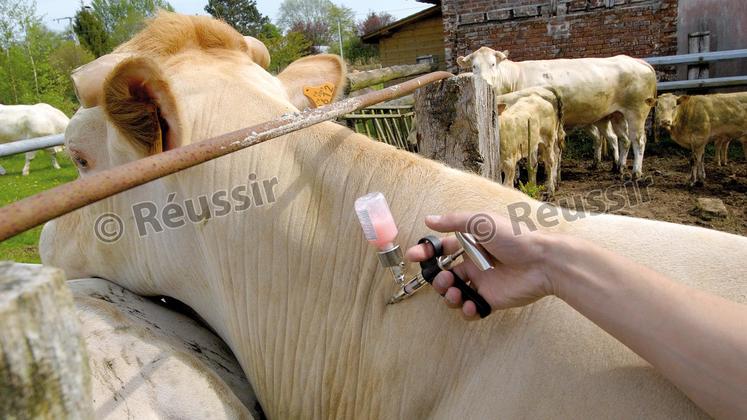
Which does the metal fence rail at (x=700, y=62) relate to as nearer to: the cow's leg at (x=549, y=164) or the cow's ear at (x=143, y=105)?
the cow's leg at (x=549, y=164)

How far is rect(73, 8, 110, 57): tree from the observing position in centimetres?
3472

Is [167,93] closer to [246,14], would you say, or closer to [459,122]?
[459,122]

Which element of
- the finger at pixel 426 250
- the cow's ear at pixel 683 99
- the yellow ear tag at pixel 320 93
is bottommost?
the cow's ear at pixel 683 99

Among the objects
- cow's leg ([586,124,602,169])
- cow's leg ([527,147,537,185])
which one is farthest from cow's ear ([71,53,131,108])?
cow's leg ([586,124,602,169])

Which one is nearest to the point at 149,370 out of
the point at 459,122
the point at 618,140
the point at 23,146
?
the point at 459,122

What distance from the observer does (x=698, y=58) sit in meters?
10.8

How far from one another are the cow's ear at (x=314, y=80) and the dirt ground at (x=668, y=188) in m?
3.93

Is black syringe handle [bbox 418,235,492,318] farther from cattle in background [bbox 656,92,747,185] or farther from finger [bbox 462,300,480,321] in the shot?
cattle in background [bbox 656,92,747,185]

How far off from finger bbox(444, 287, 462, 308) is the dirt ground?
461 centimetres

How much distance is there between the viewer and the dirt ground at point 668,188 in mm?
6801

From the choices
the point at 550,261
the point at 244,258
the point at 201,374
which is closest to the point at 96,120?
the point at 244,258

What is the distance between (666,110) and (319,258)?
10028mm

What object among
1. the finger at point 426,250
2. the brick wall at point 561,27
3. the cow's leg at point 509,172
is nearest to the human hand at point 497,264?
the finger at point 426,250

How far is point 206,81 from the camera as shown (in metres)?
1.65
